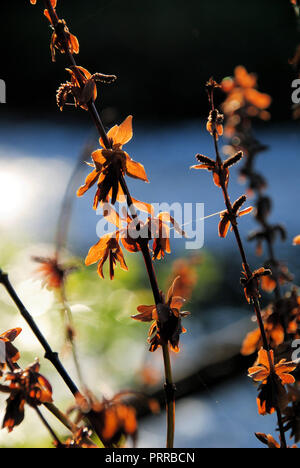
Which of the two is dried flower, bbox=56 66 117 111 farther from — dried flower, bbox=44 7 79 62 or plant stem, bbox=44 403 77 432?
plant stem, bbox=44 403 77 432

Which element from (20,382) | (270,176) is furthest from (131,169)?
(270,176)

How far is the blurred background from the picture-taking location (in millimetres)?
936

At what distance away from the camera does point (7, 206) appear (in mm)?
1768

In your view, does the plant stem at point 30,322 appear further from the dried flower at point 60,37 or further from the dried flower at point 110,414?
the dried flower at point 60,37

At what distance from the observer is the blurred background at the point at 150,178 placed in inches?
36.8

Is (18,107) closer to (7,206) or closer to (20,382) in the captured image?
(7,206)

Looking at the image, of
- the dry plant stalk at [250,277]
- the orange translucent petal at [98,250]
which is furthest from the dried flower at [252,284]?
the orange translucent petal at [98,250]

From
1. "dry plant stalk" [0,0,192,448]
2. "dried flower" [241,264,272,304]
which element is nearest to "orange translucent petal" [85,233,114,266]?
"dry plant stalk" [0,0,192,448]

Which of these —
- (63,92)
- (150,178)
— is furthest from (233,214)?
(150,178)

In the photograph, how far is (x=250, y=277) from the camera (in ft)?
1.03

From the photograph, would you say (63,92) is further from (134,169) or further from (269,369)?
(269,369)

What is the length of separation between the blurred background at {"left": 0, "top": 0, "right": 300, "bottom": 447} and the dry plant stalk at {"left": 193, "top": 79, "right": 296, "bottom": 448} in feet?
0.39

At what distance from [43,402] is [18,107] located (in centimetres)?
324
